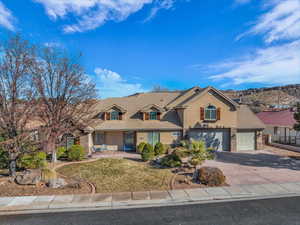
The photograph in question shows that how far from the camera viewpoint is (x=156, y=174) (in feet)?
40.2

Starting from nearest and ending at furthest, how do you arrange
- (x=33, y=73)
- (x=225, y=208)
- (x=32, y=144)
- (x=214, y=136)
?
(x=225, y=208)
(x=33, y=73)
(x=32, y=144)
(x=214, y=136)

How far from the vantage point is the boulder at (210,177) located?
34.4ft

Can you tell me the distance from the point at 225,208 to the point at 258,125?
17.4 metres

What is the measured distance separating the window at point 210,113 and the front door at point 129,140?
9535mm

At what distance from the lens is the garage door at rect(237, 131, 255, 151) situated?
21.6 meters

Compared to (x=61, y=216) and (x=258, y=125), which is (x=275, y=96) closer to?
(x=258, y=125)

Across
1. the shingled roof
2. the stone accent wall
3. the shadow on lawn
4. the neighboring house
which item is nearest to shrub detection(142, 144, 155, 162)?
the shadow on lawn

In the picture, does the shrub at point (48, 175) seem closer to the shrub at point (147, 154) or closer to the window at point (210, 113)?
the shrub at point (147, 154)

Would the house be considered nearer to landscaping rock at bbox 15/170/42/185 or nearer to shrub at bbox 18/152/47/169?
shrub at bbox 18/152/47/169

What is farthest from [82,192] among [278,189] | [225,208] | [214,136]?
[214,136]

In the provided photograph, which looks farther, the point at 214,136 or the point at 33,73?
the point at 214,136

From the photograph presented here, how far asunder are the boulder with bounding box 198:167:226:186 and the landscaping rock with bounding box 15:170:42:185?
1020 centimetres

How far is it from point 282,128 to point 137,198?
2881 cm

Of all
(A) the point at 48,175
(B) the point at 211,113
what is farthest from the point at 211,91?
(A) the point at 48,175
